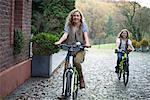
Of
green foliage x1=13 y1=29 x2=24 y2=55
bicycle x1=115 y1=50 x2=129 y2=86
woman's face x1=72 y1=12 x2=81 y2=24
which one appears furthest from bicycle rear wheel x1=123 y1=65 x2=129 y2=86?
woman's face x1=72 y1=12 x2=81 y2=24

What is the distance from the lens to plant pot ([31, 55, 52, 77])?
11148 millimetres

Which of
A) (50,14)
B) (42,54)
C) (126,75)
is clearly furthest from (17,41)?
(50,14)

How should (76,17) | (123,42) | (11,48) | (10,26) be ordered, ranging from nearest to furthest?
(76,17) → (10,26) → (11,48) → (123,42)

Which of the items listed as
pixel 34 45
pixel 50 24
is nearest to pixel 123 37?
pixel 34 45

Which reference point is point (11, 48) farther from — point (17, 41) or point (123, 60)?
point (123, 60)

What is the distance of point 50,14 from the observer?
20750 millimetres

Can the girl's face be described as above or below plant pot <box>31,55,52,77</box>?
above

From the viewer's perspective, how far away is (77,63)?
284 inches

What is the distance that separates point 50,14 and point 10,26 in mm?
12127

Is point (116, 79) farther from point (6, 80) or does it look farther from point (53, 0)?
point (53, 0)

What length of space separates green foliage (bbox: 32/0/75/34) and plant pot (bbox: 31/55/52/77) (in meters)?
7.94

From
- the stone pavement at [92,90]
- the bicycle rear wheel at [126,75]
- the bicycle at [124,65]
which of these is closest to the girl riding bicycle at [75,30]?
the stone pavement at [92,90]

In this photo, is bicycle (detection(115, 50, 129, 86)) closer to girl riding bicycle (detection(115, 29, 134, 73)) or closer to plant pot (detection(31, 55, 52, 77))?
girl riding bicycle (detection(115, 29, 134, 73))

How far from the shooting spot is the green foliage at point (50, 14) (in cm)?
1948
